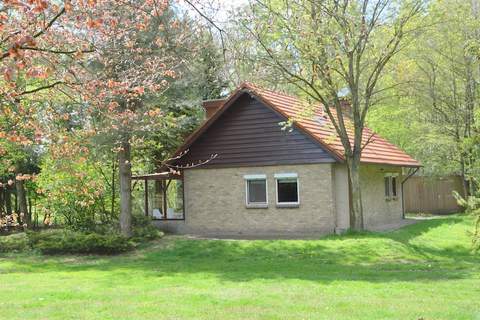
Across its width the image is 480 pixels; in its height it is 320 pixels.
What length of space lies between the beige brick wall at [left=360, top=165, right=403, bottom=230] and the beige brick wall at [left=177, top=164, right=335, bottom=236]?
8.93ft

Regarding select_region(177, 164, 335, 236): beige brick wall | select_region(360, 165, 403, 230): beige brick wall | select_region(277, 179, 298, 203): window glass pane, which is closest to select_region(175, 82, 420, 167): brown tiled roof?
select_region(360, 165, 403, 230): beige brick wall

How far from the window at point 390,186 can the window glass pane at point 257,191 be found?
671 cm

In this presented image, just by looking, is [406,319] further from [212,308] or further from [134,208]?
[134,208]

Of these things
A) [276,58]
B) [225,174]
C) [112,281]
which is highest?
[276,58]

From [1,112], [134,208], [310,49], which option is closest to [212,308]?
[1,112]

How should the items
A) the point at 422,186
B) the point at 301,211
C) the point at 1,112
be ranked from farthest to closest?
the point at 422,186 < the point at 301,211 < the point at 1,112

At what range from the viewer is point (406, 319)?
8.02 meters

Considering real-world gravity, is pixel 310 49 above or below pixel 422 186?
above

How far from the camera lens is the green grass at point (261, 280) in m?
9.04

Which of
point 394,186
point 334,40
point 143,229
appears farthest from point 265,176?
point 394,186

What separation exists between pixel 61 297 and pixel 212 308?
132 inches

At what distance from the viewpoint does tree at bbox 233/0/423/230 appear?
1856cm

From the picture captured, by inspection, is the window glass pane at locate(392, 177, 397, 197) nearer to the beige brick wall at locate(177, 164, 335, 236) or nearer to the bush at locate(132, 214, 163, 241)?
the beige brick wall at locate(177, 164, 335, 236)

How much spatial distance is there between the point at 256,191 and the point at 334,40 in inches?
281
